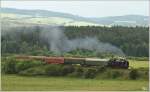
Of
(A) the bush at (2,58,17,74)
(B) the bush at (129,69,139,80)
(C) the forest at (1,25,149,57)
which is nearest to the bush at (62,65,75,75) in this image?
(A) the bush at (2,58,17,74)

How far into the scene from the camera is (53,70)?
65.4 feet

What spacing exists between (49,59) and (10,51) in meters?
5.61

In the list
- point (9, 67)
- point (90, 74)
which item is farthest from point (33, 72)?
point (90, 74)

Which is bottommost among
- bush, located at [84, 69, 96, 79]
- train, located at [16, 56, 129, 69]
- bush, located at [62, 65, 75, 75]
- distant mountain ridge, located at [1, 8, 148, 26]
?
bush, located at [84, 69, 96, 79]

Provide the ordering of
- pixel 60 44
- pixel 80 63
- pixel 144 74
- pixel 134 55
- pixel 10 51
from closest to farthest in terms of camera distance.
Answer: pixel 144 74, pixel 80 63, pixel 10 51, pixel 134 55, pixel 60 44

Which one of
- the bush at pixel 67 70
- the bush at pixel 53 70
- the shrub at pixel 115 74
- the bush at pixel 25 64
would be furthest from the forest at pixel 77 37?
the shrub at pixel 115 74

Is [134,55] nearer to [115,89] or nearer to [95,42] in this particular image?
[95,42]

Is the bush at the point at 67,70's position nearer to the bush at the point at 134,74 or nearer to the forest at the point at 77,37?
the bush at the point at 134,74

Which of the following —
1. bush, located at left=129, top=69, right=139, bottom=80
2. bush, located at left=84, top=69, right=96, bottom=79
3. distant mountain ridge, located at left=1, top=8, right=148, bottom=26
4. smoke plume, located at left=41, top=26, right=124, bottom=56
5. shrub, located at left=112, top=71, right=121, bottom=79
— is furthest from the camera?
distant mountain ridge, located at left=1, top=8, right=148, bottom=26

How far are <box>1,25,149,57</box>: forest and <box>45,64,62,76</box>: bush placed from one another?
20.6 feet

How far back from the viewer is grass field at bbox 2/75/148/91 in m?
15.8

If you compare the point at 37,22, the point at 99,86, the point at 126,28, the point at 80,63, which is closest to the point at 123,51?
the point at 126,28

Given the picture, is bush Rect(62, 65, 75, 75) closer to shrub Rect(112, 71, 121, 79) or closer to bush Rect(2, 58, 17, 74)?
shrub Rect(112, 71, 121, 79)

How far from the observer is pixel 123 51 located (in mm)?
31953
